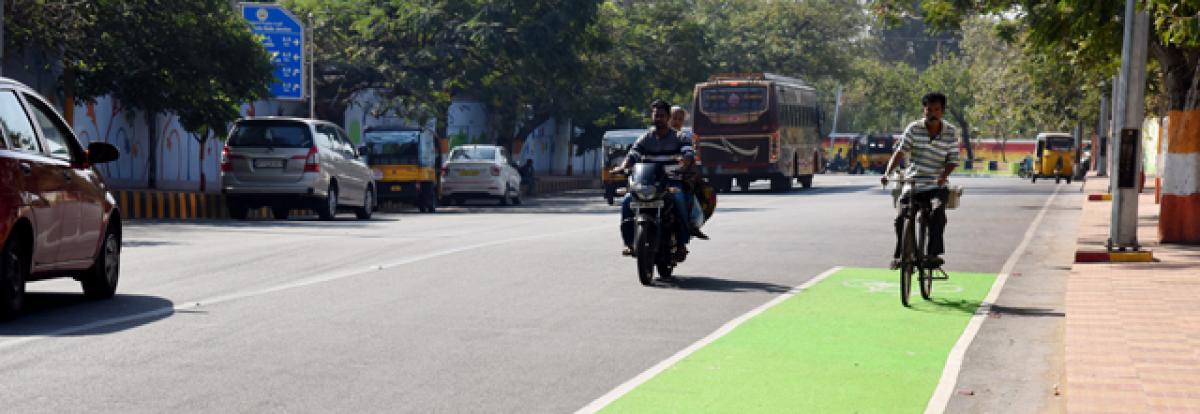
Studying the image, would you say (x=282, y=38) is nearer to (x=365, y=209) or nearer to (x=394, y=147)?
(x=394, y=147)

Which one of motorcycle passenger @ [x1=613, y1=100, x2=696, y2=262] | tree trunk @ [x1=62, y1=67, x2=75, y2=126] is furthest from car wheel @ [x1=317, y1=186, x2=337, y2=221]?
motorcycle passenger @ [x1=613, y1=100, x2=696, y2=262]

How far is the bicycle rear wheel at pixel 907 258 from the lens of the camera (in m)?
12.0

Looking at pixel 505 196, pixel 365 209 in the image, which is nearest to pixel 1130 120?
pixel 365 209

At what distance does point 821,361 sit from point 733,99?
37.7 metres

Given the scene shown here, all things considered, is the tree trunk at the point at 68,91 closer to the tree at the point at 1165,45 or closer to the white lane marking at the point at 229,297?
the white lane marking at the point at 229,297

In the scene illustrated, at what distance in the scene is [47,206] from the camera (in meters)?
10.3

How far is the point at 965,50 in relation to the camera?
118000mm

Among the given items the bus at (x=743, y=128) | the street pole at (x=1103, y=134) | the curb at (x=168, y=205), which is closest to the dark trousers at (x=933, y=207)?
the curb at (x=168, y=205)

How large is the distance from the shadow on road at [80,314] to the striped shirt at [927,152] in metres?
5.77

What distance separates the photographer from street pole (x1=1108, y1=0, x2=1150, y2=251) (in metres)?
16.6

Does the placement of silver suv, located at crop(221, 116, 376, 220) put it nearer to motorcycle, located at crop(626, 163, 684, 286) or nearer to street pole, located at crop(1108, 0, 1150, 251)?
motorcycle, located at crop(626, 163, 684, 286)

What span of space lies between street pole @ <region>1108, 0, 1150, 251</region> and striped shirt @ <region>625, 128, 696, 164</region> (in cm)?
549

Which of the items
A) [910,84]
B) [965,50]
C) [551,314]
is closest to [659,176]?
[551,314]

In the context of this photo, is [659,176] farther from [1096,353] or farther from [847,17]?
[847,17]
